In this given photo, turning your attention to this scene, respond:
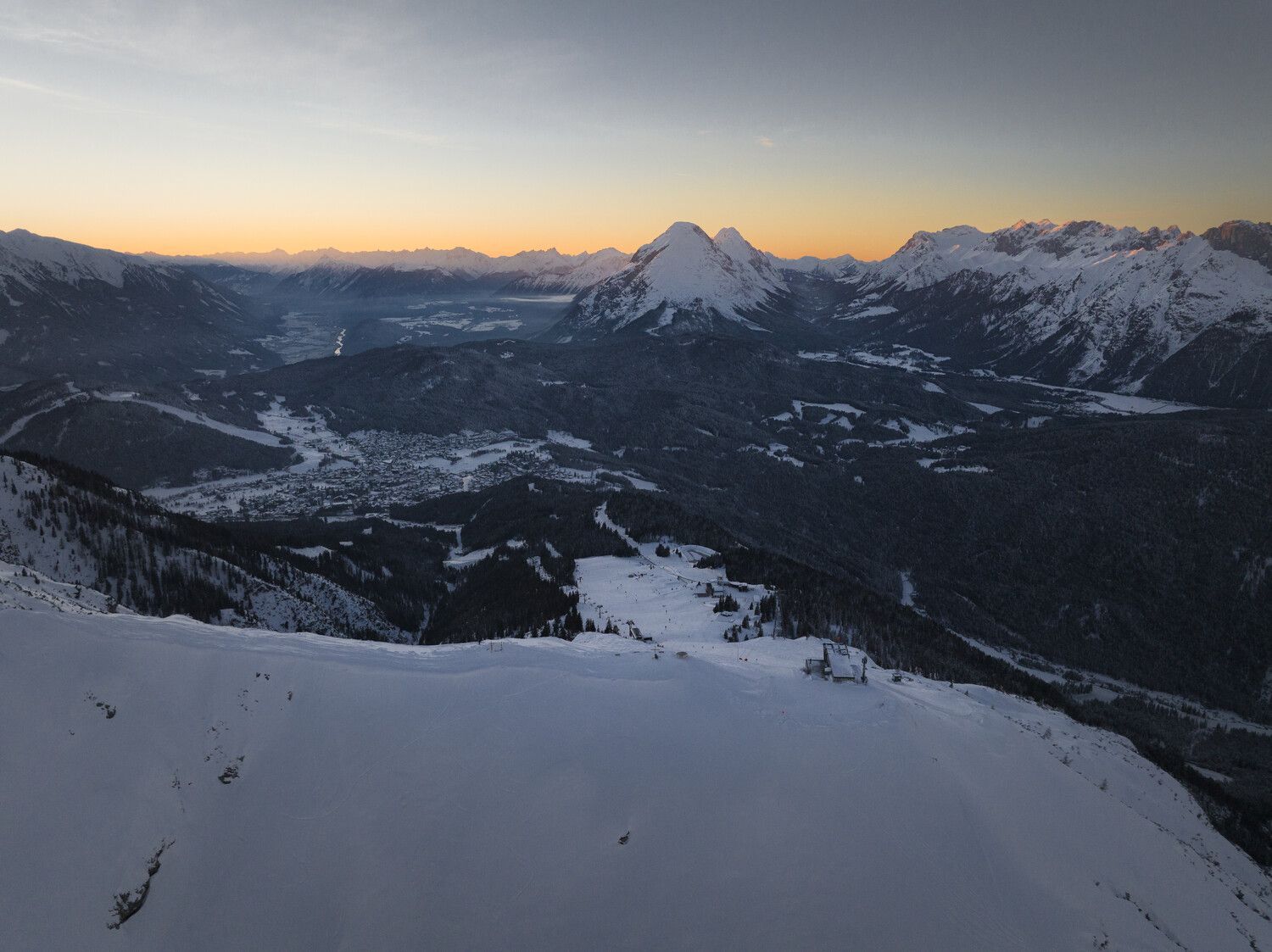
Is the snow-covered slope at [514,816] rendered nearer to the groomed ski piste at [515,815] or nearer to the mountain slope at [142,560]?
the groomed ski piste at [515,815]

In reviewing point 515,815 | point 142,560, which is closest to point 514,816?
point 515,815

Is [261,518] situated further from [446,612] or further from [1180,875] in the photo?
[1180,875]

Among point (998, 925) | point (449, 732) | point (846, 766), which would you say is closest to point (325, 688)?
point (449, 732)

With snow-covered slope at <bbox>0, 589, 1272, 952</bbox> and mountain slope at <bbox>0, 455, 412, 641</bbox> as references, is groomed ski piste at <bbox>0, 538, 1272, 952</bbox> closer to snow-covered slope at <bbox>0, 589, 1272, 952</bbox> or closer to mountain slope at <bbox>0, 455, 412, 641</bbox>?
snow-covered slope at <bbox>0, 589, 1272, 952</bbox>

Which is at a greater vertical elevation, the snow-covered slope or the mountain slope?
the snow-covered slope

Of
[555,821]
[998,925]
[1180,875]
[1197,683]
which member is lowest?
[1197,683]

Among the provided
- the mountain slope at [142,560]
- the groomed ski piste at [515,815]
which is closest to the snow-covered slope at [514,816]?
the groomed ski piste at [515,815]

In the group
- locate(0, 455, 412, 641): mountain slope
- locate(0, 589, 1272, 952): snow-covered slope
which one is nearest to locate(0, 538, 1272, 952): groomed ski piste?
locate(0, 589, 1272, 952): snow-covered slope
